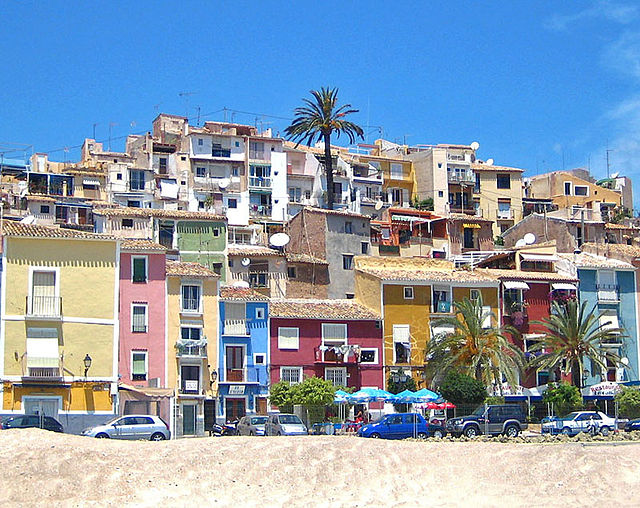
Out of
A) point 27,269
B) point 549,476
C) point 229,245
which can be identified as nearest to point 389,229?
point 229,245

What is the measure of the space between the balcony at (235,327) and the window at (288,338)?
256cm

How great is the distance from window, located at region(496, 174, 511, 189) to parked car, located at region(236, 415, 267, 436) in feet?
244

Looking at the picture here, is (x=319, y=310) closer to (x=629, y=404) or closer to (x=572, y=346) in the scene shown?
(x=572, y=346)

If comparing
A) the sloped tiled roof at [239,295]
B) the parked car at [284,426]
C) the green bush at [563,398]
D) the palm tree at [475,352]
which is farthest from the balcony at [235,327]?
the green bush at [563,398]

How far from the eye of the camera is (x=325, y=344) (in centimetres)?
7788

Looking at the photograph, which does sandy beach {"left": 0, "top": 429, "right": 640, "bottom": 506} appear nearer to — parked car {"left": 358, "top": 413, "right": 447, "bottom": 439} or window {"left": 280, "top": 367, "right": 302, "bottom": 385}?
parked car {"left": 358, "top": 413, "right": 447, "bottom": 439}

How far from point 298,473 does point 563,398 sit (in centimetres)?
3556

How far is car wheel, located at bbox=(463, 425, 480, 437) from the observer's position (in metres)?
61.0

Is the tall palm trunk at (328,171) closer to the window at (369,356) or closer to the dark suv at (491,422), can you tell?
the window at (369,356)

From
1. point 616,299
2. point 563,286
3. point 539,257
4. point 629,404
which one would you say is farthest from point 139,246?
point 616,299

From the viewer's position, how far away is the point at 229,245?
97.2 meters

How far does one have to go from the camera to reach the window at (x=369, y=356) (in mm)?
78938

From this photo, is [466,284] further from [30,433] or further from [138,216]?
[30,433]

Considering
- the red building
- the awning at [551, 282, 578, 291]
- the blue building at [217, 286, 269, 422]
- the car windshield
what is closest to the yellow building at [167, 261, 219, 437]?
the blue building at [217, 286, 269, 422]
